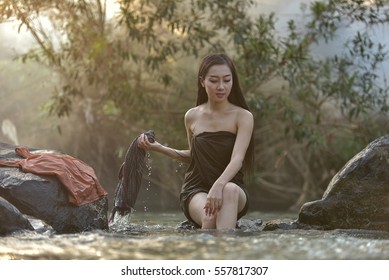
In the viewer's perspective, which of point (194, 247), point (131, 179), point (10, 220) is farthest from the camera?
point (131, 179)

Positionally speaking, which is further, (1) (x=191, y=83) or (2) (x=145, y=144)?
(1) (x=191, y=83)

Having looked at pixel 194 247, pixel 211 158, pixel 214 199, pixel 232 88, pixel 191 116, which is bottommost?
pixel 194 247

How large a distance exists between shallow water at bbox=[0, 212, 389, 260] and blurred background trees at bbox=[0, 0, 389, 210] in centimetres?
512

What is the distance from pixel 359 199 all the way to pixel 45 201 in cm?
208

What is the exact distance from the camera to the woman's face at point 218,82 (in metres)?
4.39

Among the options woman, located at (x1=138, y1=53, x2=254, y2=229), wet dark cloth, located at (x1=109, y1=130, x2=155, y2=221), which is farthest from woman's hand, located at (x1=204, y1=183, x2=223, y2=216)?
wet dark cloth, located at (x1=109, y1=130, x2=155, y2=221)

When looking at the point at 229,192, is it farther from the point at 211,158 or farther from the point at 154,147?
the point at 154,147

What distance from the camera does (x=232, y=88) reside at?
464cm

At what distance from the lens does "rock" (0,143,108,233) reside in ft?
14.5

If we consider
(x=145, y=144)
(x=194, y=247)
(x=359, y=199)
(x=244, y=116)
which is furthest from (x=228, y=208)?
(x=359, y=199)

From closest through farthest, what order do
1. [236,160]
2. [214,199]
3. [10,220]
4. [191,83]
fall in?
[10,220] < [214,199] < [236,160] < [191,83]

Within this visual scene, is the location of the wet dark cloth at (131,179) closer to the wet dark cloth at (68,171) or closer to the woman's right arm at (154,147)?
the woman's right arm at (154,147)

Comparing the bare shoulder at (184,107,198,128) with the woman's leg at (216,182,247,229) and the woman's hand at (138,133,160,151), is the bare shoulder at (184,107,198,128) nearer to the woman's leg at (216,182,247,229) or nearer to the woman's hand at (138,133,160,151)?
the woman's hand at (138,133,160,151)

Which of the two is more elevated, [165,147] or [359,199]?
[165,147]
